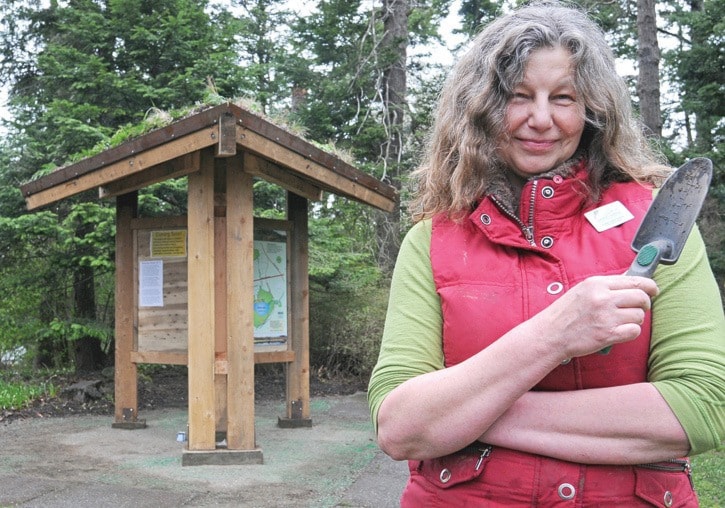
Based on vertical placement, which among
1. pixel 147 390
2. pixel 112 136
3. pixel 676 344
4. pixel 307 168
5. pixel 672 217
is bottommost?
pixel 147 390

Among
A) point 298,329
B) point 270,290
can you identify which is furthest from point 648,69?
point 270,290

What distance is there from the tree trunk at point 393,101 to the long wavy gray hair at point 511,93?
13047 millimetres

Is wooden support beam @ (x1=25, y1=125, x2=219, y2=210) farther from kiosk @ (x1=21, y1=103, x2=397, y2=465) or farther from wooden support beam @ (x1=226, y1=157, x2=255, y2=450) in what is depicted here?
wooden support beam @ (x1=226, y1=157, x2=255, y2=450)

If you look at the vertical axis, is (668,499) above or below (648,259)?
below

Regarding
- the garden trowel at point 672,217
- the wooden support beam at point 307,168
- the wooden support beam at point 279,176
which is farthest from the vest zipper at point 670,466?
the wooden support beam at point 279,176

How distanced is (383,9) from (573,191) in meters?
15.3

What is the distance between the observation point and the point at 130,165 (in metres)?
6.76

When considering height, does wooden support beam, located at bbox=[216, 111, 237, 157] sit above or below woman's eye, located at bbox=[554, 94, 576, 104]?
above

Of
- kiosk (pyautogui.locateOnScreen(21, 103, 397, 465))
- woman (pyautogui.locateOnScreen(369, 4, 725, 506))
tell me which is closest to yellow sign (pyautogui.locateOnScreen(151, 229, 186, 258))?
kiosk (pyautogui.locateOnScreen(21, 103, 397, 465))

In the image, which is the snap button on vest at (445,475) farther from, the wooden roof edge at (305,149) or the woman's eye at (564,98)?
the wooden roof edge at (305,149)

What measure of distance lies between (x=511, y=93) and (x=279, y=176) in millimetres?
6153

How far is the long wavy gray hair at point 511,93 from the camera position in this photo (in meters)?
1.62

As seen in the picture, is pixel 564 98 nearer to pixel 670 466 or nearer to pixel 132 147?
pixel 670 466

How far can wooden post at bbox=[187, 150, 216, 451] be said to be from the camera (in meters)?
6.55
